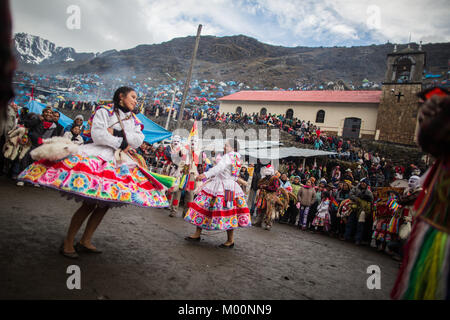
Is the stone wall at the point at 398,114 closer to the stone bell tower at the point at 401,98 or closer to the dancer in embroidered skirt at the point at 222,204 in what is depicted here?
the stone bell tower at the point at 401,98

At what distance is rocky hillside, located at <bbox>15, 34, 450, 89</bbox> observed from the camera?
258 feet

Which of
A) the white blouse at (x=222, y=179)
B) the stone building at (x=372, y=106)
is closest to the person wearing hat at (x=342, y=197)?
the white blouse at (x=222, y=179)

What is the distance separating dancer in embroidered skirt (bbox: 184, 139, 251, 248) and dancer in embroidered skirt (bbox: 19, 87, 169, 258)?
160cm

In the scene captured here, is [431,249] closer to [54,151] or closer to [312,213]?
[54,151]

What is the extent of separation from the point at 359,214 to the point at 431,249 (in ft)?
23.1

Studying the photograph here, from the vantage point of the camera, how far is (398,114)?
27297 mm

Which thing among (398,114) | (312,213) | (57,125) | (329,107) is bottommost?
(312,213)

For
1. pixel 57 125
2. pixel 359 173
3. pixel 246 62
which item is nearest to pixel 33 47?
pixel 246 62

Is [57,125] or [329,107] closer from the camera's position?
[57,125]

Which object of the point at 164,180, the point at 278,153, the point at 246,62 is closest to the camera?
the point at 164,180

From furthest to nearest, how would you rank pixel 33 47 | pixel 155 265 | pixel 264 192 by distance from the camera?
pixel 33 47, pixel 264 192, pixel 155 265

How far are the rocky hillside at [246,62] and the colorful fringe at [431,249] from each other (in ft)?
204

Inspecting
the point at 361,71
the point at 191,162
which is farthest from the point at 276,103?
the point at 361,71
